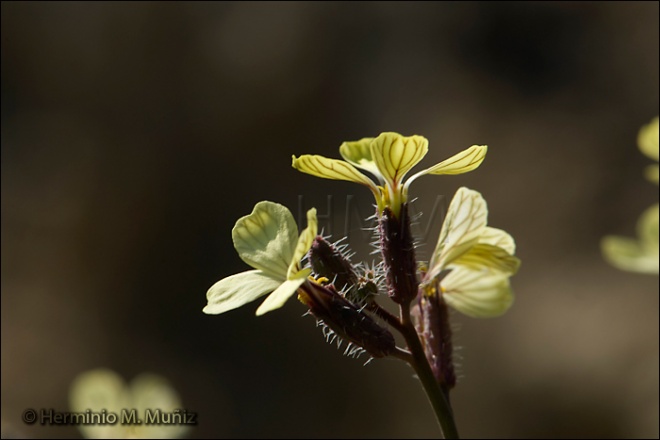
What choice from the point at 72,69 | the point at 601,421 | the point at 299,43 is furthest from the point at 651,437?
the point at 72,69

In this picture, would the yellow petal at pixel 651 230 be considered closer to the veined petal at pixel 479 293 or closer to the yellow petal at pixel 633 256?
the yellow petal at pixel 633 256

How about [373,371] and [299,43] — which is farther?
[299,43]

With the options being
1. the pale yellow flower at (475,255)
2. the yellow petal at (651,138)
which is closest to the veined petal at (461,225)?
the pale yellow flower at (475,255)

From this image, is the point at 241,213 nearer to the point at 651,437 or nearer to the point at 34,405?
the point at 34,405

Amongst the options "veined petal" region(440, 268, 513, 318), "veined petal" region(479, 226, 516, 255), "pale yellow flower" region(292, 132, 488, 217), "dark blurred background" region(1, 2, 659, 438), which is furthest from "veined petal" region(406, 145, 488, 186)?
"dark blurred background" region(1, 2, 659, 438)

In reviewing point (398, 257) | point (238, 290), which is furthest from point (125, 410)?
point (398, 257)

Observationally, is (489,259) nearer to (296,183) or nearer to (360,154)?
(360,154)
